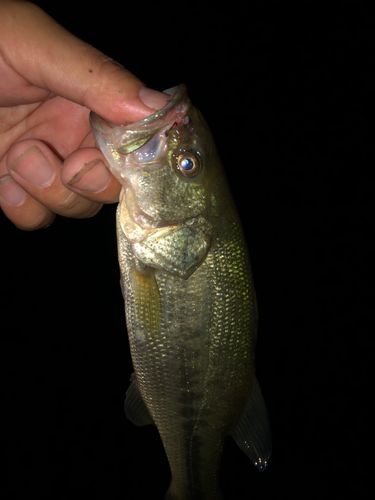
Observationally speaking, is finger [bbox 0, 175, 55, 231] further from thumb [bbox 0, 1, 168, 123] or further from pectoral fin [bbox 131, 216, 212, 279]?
pectoral fin [bbox 131, 216, 212, 279]

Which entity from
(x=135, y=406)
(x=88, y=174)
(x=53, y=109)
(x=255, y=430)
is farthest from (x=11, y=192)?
(x=255, y=430)

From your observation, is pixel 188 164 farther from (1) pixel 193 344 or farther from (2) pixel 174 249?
(1) pixel 193 344

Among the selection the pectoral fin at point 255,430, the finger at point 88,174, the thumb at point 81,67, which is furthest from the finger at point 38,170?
the pectoral fin at point 255,430

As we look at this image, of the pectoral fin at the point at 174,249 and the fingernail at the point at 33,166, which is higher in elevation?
the fingernail at the point at 33,166

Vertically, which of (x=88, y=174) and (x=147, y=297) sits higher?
(x=88, y=174)

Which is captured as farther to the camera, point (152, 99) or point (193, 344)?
point (193, 344)

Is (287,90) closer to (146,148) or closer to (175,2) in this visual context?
(175,2)

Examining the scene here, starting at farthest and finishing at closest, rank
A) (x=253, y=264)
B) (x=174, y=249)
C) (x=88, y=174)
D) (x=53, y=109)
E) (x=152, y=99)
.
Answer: (x=253, y=264) < (x=53, y=109) < (x=88, y=174) < (x=174, y=249) < (x=152, y=99)

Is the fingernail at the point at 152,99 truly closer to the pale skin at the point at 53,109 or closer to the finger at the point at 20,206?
the pale skin at the point at 53,109

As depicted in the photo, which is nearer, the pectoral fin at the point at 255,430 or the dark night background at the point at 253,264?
the pectoral fin at the point at 255,430
